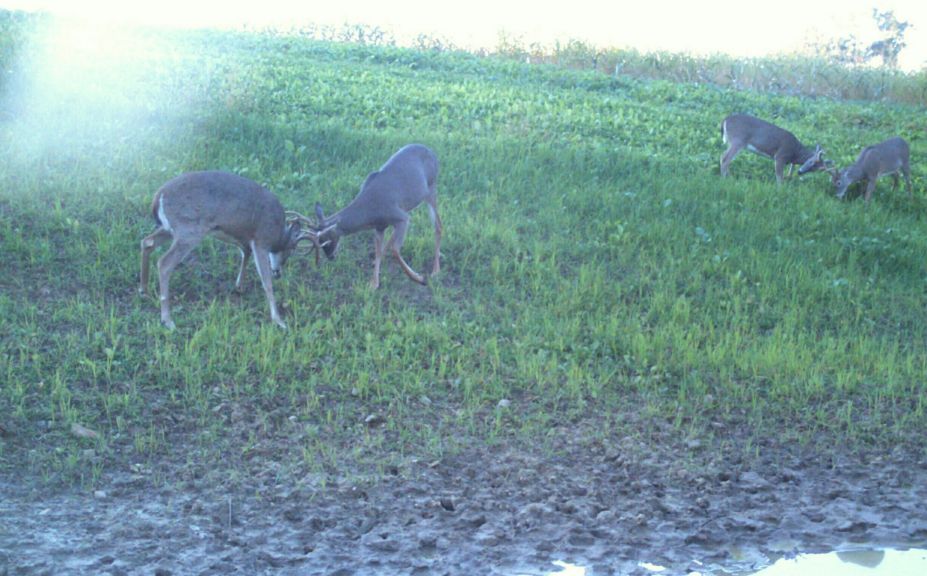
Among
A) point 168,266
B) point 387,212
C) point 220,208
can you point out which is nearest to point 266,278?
point 220,208

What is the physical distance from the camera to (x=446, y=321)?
9.23 metres

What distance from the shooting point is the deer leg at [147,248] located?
360 inches

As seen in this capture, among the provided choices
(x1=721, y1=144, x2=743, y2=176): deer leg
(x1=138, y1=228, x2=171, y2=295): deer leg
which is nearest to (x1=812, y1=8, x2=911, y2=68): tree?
(x1=721, y1=144, x2=743, y2=176): deer leg

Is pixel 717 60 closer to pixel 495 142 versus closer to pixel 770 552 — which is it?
pixel 495 142

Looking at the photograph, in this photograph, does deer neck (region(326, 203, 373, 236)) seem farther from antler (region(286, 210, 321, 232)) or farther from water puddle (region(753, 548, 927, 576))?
water puddle (region(753, 548, 927, 576))

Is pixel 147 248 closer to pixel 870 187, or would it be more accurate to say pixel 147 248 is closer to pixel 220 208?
pixel 220 208

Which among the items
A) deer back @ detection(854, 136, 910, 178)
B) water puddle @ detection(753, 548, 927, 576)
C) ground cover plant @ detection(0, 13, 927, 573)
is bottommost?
water puddle @ detection(753, 548, 927, 576)

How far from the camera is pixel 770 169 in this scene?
15938 millimetres

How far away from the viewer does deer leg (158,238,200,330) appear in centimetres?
872

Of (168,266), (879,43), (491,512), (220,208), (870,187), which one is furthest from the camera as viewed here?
(879,43)

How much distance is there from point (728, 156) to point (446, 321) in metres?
7.47

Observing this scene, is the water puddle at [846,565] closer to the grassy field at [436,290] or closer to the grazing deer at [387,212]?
the grassy field at [436,290]

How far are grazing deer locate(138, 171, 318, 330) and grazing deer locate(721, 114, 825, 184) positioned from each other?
8072 millimetres

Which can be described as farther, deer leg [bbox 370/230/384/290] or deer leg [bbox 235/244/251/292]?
deer leg [bbox 370/230/384/290]
